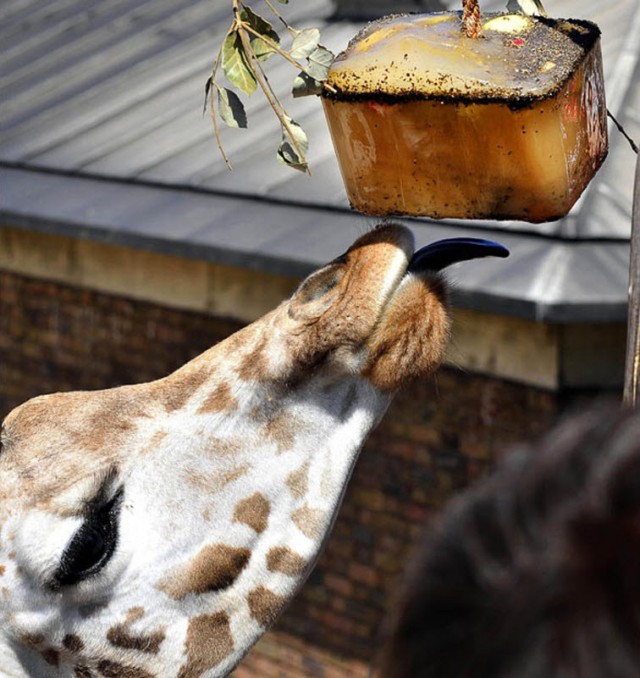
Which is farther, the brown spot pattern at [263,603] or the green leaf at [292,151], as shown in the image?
the brown spot pattern at [263,603]

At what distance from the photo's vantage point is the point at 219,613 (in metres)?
2.14

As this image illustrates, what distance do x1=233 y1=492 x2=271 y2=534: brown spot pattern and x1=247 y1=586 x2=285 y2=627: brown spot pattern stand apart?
11 centimetres

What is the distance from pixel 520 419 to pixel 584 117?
2.75 metres

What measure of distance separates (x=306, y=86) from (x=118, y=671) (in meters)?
1.03

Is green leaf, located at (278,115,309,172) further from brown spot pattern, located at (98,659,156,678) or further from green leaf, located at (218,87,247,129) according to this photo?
brown spot pattern, located at (98,659,156,678)

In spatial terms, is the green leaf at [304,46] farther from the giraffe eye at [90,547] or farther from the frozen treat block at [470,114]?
the giraffe eye at [90,547]

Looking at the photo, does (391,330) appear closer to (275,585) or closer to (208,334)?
(275,585)

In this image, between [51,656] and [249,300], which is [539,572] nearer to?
[51,656]

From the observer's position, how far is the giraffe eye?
2.05 m

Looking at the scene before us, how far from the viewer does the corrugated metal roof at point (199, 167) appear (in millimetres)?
4035

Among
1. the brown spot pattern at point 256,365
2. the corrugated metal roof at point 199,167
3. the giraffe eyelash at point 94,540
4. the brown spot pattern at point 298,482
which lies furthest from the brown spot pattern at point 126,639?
the corrugated metal roof at point 199,167

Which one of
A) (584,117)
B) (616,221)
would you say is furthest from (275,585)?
(616,221)

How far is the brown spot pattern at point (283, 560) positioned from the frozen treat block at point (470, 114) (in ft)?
2.05

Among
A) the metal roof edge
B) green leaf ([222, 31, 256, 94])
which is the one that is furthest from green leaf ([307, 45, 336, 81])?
the metal roof edge
